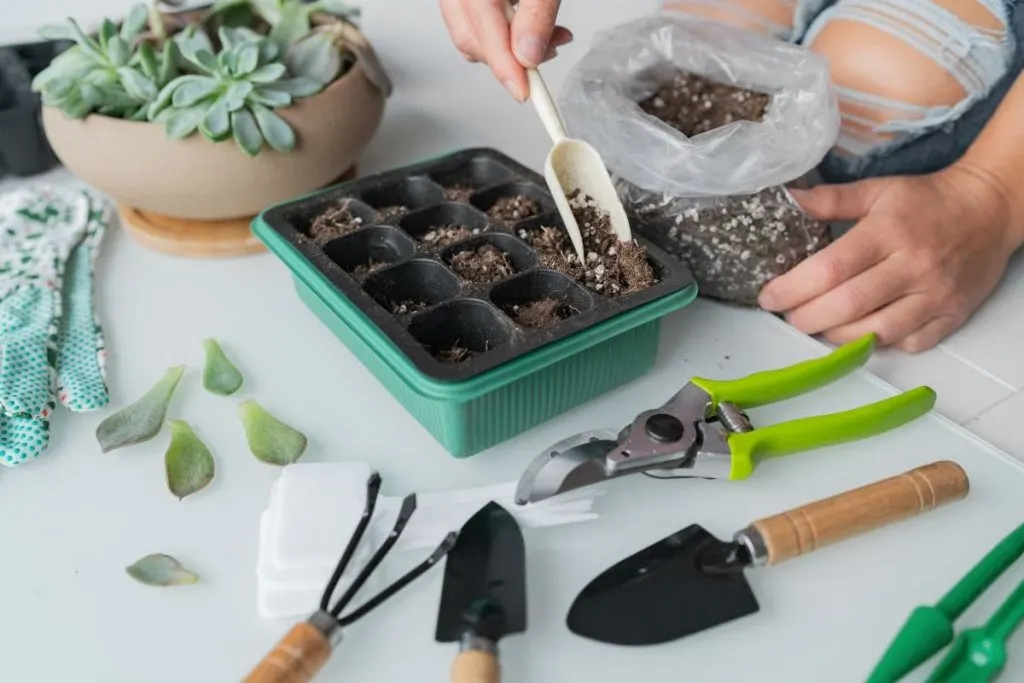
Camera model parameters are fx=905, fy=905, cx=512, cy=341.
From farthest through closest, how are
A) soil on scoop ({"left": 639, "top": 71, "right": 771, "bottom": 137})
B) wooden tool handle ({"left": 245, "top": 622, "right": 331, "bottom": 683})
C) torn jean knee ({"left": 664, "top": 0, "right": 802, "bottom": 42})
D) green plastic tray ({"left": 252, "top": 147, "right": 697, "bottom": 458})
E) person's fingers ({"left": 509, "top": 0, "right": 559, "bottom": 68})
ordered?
torn jean knee ({"left": 664, "top": 0, "right": 802, "bottom": 42}) → soil on scoop ({"left": 639, "top": 71, "right": 771, "bottom": 137}) → person's fingers ({"left": 509, "top": 0, "right": 559, "bottom": 68}) → green plastic tray ({"left": 252, "top": 147, "right": 697, "bottom": 458}) → wooden tool handle ({"left": 245, "top": 622, "right": 331, "bottom": 683})

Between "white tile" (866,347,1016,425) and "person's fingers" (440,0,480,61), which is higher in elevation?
"person's fingers" (440,0,480,61)

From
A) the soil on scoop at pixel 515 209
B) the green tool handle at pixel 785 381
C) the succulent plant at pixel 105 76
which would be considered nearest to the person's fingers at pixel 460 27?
the soil on scoop at pixel 515 209

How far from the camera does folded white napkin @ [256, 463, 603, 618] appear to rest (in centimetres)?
49

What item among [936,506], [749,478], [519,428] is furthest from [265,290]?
[936,506]

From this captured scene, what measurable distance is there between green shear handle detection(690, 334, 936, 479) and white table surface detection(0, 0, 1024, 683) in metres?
0.05

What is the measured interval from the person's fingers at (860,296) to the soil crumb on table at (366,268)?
12.6 inches

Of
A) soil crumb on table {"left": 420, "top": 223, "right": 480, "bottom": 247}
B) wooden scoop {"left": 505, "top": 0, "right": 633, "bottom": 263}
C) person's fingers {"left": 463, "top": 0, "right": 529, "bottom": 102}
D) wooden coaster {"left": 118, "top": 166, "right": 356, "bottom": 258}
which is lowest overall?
wooden coaster {"left": 118, "top": 166, "right": 356, "bottom": 258}

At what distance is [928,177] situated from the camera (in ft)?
2.38

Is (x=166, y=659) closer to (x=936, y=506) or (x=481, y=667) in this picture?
(x=481, y=667)

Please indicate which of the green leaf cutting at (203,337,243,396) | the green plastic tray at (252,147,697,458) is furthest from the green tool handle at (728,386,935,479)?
the green leaf cutting at (203,337,243,396)

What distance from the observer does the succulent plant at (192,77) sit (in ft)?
2.29

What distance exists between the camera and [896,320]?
0.67m

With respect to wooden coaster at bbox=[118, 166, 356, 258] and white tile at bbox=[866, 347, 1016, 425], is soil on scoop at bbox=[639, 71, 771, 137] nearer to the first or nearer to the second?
white tile at bbox=[866, 347, 1016, 425]

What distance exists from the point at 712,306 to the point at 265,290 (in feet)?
1.19
